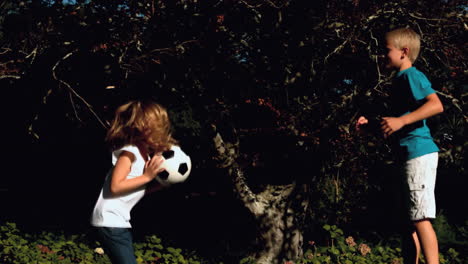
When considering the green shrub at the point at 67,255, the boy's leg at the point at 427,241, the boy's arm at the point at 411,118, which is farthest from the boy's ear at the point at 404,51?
the green shrub at the point at 67,255

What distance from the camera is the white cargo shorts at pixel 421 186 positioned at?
2.96 metres

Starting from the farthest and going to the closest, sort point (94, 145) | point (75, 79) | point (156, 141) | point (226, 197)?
point (94, 145)
point (226, 197)
point (75, 79)
point (156, 141)

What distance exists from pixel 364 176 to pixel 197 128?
223 cm

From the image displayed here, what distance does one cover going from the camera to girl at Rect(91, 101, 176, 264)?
2621 millimetres

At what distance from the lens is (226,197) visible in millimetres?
7258

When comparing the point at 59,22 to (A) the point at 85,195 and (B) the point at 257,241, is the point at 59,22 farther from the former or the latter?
(A) the point at 85,195

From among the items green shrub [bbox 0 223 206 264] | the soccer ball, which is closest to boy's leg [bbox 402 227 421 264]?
the soccer ball

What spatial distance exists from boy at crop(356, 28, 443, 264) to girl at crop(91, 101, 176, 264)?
4.75 ft

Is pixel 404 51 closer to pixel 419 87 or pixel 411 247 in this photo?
pixel 419 87

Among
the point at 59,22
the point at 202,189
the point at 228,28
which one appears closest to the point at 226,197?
the point at 202,189

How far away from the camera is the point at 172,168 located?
3033mm

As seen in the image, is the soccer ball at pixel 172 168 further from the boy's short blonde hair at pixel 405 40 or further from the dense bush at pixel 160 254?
the dense bush at pixel 160 254

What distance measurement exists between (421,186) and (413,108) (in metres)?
0.54

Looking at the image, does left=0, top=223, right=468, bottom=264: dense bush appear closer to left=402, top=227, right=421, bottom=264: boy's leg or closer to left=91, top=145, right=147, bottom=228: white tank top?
left=402, top=227, right=421, bottom=264: boy's leg
